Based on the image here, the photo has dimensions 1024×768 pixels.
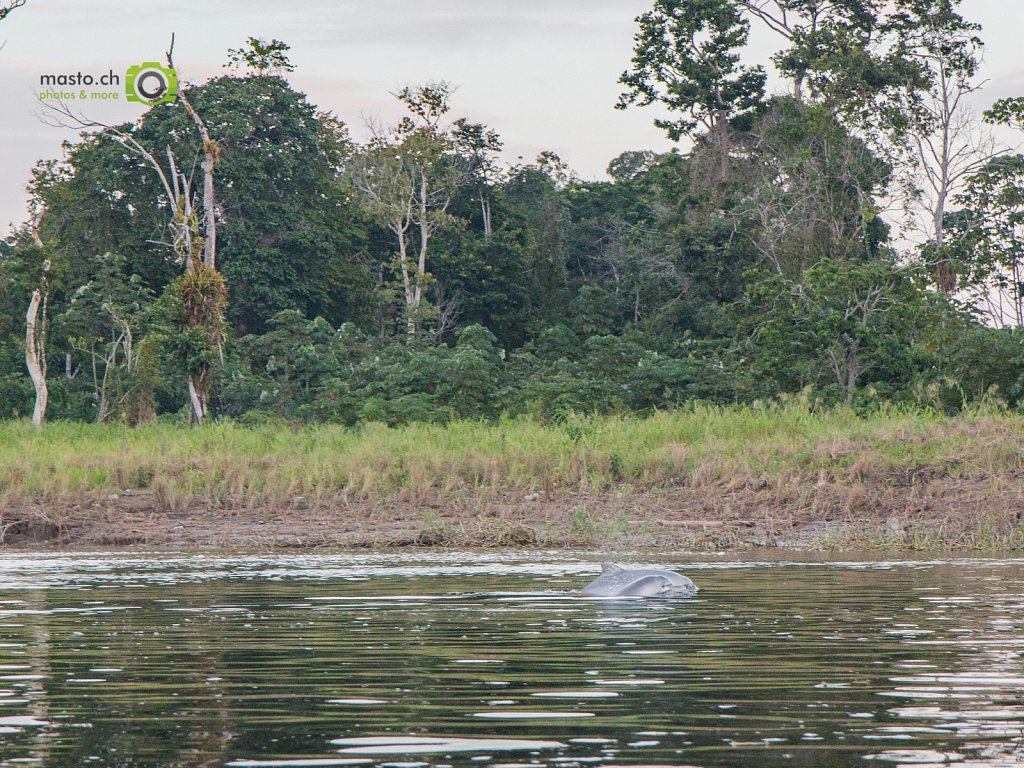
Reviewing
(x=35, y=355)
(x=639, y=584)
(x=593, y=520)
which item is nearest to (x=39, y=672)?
(x=639, y=584)

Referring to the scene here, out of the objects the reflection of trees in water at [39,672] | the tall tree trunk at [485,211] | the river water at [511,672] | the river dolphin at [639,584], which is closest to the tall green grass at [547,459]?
the river water at [511,672]

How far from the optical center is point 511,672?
18.8 ft

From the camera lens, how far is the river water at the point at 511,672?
4.21 m

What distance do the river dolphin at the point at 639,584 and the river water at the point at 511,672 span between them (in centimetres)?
21

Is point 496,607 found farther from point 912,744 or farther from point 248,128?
point 248,128

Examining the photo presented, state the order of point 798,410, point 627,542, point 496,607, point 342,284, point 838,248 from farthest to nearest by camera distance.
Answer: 1. point 342,284
2. point 838,248
3. point 798,410
4. point 627,542
5. point 496,607

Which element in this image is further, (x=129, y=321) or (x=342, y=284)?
(x=342, y=284)

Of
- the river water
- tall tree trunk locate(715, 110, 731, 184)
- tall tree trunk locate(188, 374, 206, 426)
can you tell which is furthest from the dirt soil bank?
tall tree trunk locate(715, 110, 731, 184)

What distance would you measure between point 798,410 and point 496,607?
10.7 m

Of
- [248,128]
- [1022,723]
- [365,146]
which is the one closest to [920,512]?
[1022,723]

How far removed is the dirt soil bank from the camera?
44.5 feet

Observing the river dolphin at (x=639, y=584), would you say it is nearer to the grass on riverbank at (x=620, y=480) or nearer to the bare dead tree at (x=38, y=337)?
the grass on riverbank at (x=620, y=480)

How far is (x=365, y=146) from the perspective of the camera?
42344 millimetres

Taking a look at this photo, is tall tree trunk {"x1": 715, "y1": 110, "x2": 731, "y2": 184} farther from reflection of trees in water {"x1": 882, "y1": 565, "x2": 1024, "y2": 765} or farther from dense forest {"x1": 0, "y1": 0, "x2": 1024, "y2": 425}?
reflection of trees in water {"x1": 882, "y1": 565, "x2": 1024, "y2": 765}
